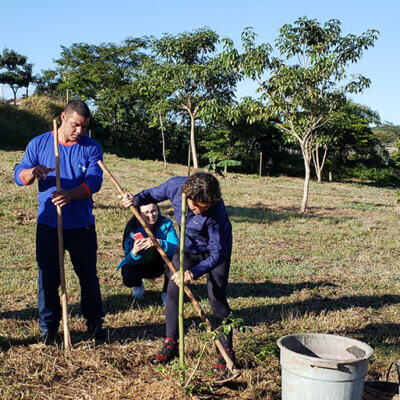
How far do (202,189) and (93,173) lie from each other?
949 millimetres

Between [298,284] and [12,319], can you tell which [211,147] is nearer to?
[298,284]

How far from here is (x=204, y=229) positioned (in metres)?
3.52

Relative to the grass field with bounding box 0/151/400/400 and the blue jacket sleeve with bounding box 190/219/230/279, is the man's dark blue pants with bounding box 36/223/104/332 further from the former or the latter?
the blue jacket sleeve with bounding box 190/219/230/279

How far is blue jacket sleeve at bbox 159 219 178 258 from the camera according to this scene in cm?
492

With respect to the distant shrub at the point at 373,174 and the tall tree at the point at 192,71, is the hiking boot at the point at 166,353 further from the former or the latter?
the distant shrub at the point at 373,174

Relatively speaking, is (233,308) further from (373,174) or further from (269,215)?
(373,174)

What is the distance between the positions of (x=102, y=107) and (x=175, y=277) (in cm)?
2814

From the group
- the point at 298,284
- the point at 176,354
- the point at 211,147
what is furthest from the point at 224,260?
the point at 211,147

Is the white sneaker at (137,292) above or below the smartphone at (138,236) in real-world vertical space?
below

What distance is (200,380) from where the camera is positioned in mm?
3301

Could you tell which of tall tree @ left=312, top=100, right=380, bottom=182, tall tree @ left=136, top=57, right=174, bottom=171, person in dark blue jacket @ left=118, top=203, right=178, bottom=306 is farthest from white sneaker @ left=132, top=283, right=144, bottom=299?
tall tree @ left=312, top=100, right=380, bottom=182

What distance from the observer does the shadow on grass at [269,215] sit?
429 inches

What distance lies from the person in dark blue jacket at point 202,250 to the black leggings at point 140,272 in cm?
147

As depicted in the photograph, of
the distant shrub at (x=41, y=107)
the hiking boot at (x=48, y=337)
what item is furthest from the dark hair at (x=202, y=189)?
the distant shrub at (x=41, y=107)
